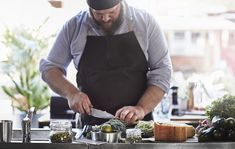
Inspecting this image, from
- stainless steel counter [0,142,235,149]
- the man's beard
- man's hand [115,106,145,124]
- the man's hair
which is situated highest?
the man's hair

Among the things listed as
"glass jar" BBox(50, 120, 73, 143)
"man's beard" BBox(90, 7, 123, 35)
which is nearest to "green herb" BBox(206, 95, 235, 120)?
"glass jar" BBox(50, 120, 73, 143)

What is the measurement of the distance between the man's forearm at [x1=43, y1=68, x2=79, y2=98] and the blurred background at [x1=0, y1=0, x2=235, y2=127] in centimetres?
138

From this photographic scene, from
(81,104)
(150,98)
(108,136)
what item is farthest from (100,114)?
(108,136)

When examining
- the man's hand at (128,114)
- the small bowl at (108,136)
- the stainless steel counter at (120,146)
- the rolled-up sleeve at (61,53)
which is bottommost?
the stainless steel counter at (120,146)

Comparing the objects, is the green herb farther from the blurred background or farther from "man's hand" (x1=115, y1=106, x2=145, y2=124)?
the blurred background

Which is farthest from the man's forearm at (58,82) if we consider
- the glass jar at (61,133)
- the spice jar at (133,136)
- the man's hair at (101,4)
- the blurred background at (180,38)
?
the blurred background at (180,38)

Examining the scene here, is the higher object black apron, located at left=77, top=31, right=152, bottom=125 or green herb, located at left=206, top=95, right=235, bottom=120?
black apron, located at left=77, top=31, right=152, bottom=125

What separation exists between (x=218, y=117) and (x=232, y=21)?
87.2 inches

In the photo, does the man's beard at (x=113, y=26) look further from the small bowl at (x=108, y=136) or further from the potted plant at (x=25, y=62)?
the potted plant at (x=25, y=62)

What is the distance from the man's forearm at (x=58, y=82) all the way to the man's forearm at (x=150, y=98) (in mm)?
349

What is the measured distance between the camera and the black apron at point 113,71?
8.45ft

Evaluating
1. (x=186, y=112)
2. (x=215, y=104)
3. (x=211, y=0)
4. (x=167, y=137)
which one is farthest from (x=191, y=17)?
(x=167, y=137)

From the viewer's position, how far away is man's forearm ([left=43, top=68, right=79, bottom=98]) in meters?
2.53

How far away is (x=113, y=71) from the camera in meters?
2.58
